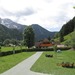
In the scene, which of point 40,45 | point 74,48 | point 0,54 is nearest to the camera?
point 0,54

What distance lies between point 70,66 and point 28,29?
118 m

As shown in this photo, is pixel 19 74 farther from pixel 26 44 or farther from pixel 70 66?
pixel 26 44

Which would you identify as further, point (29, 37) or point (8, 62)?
point (29, 37)

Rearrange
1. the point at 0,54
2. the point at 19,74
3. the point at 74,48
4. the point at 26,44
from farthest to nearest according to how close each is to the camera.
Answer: the point at 26,44 → the point at 74,48 → the point at 0,54 → the point at 19,74

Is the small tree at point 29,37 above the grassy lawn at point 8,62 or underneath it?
above

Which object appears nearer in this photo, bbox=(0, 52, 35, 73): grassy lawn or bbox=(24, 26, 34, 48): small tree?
bbox=(0, 52, 35, 73): grassy lawn

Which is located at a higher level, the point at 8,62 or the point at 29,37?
the point at 29,37

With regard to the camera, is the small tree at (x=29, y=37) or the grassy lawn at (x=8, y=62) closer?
the grassy lawn at (x=8, y=62)

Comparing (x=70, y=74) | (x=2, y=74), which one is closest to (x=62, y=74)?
(x=70, y=74)

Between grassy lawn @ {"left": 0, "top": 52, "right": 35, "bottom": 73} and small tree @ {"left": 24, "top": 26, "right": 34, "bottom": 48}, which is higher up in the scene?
small tree @ {"left": 24, "top": 26, "right": 34, "bottom": 48}

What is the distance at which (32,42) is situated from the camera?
472 ft

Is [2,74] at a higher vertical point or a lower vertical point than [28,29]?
lower

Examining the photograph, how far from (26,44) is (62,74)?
118 m

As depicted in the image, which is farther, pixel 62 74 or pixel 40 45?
pixel 40 45
